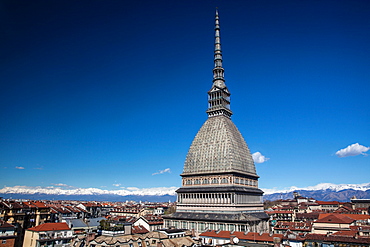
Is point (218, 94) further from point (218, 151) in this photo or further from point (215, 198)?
point (215, 198)

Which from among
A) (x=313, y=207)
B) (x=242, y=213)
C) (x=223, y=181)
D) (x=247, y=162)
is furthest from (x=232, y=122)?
(x=313, y=207)

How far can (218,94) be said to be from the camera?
398 ft

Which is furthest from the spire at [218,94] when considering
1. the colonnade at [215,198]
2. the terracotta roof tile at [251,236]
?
the terracotta roof tile at [251,236]

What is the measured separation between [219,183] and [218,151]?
10.6 meters

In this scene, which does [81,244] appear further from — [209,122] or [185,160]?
[209,122]

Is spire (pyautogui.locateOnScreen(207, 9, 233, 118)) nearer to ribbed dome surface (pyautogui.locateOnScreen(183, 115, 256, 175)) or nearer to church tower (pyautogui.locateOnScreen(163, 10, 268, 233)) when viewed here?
church tower (pyautogui.locateOnScreen(163, 10, 268, 233))

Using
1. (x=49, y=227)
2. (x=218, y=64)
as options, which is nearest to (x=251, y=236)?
(x=49, y=227)

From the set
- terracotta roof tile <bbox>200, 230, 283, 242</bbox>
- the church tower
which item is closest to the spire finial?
the church tower

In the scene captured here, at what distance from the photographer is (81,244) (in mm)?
55656

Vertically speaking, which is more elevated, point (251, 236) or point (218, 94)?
point (218, 94)

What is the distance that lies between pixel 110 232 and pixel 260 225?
1909 inches

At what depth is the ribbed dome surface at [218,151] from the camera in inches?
3984

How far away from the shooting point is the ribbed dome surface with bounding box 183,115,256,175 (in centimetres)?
10119

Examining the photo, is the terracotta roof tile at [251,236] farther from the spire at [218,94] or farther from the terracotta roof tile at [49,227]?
the spire at [218,94]
